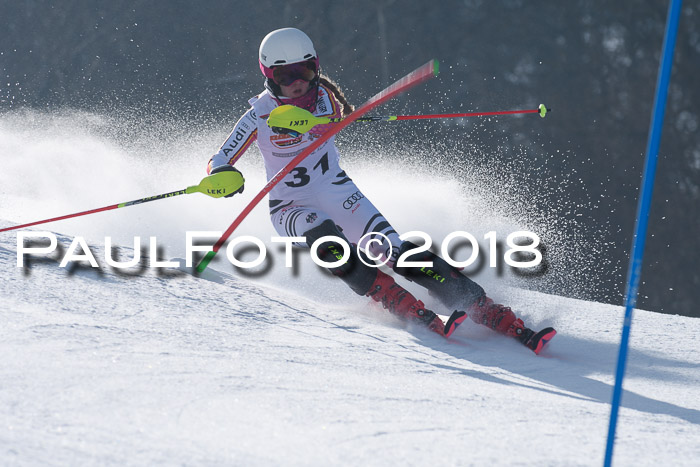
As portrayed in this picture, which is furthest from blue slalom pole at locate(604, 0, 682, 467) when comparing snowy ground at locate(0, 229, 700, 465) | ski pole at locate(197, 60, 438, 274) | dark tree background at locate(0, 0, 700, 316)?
dark tree background at locate(0, 0, 700, 316)

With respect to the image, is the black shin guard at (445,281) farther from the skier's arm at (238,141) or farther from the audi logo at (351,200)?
the skier's arm at (238,141)

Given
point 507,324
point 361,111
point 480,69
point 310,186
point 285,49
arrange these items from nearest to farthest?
point 361,111 < point 507,324 < point 285,49 < point 310,186 < point 480,69

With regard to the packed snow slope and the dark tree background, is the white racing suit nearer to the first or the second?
the packed snow slope

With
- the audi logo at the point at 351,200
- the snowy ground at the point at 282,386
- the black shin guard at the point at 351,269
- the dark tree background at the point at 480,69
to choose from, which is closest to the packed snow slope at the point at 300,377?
the snowy ground at the point at 282,386

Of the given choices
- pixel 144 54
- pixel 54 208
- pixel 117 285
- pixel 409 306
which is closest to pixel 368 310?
pixel 409 306

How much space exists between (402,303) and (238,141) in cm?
93

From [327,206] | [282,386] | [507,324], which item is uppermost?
[327,206]

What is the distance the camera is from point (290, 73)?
2.75m

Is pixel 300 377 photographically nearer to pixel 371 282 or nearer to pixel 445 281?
pixel 371 282

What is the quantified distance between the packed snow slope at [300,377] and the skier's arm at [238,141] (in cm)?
48

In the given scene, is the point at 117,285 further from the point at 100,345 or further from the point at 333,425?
the point at 333,425

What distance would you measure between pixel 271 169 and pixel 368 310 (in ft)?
2.34

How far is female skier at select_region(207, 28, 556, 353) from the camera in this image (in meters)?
2.62

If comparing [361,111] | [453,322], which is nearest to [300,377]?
[453,322]
